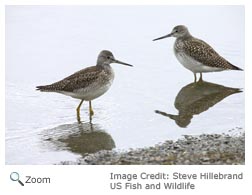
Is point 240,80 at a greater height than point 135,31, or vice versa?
point 135,31

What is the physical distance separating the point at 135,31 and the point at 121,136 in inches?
242

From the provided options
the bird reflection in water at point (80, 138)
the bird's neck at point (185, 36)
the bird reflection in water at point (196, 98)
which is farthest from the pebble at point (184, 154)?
the bird's neck at point (185, 36)

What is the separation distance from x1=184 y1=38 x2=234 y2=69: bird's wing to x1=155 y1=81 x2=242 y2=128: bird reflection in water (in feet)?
1.43

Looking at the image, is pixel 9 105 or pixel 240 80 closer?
pixel 9 105

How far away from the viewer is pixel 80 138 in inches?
362

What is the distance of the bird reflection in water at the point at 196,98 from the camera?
1011 cm

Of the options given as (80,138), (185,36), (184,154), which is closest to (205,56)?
(185,36)

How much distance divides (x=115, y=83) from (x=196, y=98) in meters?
1.68

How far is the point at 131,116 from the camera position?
33.0 feet

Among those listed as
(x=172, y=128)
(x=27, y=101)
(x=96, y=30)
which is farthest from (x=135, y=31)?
(x=172, y=128)

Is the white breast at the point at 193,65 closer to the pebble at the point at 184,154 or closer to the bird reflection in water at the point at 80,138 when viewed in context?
the bird reflection in water at the point at 80,138

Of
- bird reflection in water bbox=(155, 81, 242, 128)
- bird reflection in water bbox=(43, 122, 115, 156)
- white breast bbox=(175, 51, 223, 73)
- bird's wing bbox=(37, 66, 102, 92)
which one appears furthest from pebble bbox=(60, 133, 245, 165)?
white breast bbox=(175, 51, 223, 73)

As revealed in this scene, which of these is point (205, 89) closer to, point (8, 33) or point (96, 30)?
point (96, 30)

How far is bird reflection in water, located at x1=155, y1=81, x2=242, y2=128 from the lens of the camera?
10109 mm
